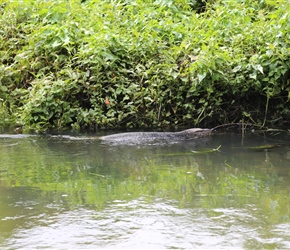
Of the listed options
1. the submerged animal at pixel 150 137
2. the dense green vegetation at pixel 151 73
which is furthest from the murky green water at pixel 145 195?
the dense green vegetation at pixel 151 73

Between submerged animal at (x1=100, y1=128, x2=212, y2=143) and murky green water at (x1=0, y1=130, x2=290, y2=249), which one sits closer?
murky green water at (x1=0, y1=130, x2=290, y2=249)

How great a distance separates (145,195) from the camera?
450 centimetres

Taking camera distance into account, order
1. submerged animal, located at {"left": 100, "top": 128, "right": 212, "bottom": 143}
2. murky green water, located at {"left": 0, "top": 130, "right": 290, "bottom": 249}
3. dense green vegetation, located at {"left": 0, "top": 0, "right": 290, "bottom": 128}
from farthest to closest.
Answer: dense green vegetation, located at {"left": 0, "top": 0, "right": 290, "bottom": 128} → submerged animal, located at {"left": 100, "top": 128, "right": 212, "bottom": 143} → murky green water, located at {"left": 0, "top": 130, "right": 290, "bottom": 249}

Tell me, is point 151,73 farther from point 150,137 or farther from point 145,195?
point 145,195

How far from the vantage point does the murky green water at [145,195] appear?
3.52 m

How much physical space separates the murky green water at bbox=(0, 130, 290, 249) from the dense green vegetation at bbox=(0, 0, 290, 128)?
117cm

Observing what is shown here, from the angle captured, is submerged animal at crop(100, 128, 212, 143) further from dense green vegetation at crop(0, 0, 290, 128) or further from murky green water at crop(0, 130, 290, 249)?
dense green vegetation at crop(0, 0, 290, 128)

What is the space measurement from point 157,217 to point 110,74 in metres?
4.71

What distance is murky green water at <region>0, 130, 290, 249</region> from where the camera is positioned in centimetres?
352

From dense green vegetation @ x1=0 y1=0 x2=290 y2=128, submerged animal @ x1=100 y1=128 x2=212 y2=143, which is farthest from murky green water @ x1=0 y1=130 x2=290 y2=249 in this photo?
dense green vegetation @ x1=0 y1=0 x2=290 y2=128

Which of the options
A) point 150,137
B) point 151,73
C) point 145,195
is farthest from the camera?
point 151,73

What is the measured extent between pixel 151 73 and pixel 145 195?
4005 millimetres

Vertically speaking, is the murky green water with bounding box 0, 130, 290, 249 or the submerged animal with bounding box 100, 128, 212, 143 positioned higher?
the submerged animal with bounding box 100, 128, 212, 143

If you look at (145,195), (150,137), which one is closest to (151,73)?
(150,137)
